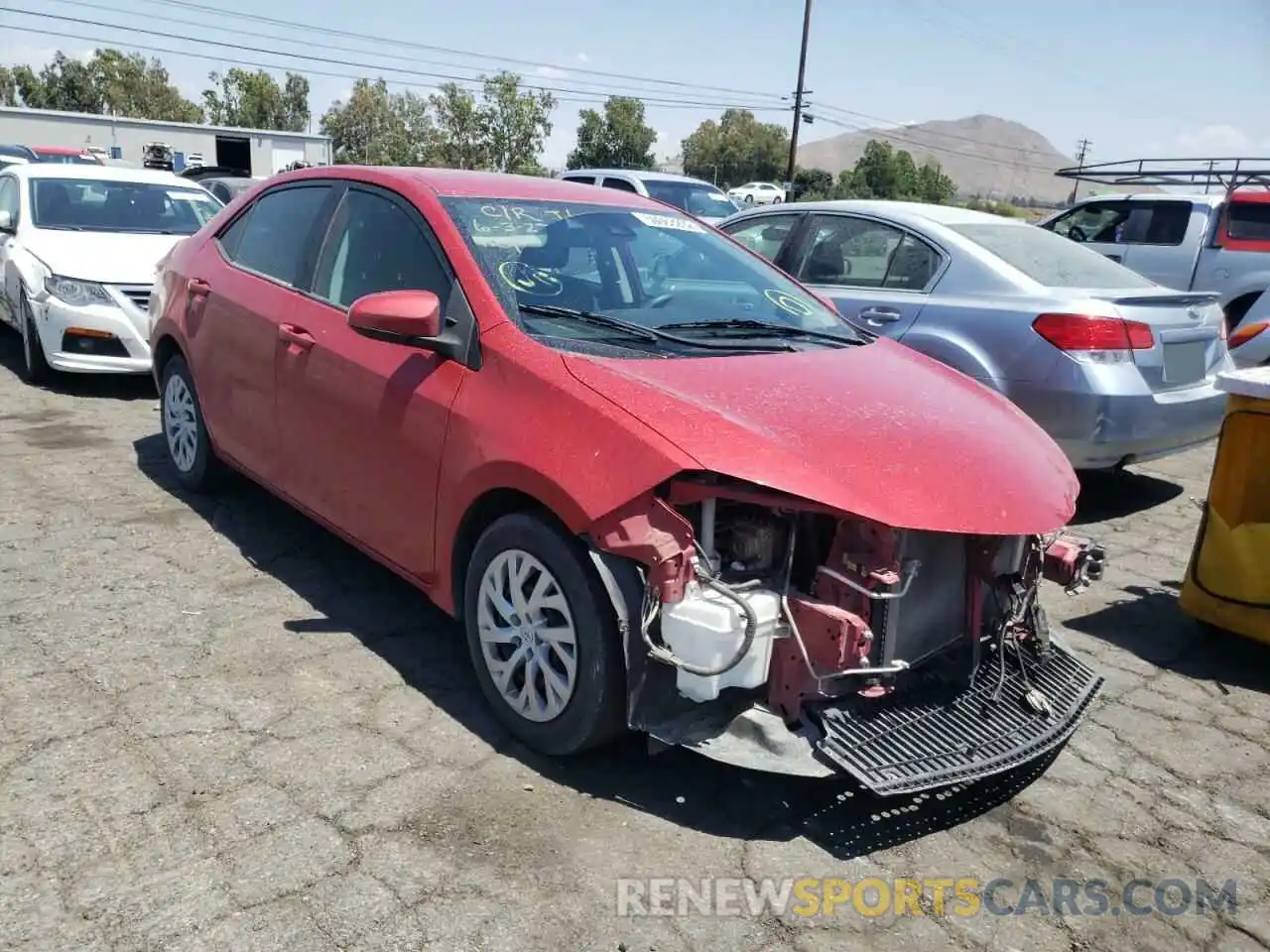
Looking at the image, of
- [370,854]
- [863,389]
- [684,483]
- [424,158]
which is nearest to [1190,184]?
[863,389]

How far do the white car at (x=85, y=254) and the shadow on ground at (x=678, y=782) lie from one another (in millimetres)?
3618

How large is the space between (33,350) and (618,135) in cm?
6813

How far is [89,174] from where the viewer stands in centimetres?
854

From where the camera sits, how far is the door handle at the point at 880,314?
6000 millimetres

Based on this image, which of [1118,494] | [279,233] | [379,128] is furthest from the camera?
[379,128]

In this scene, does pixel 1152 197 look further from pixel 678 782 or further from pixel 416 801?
pixel 416 801

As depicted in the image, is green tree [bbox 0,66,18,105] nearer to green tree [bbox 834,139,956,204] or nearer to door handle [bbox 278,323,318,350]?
green tree [bbox 834,139,956,204]

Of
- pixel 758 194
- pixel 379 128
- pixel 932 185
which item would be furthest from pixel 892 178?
pixel 379 128

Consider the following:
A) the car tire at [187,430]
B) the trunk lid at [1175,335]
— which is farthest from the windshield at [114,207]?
the trunk lid at [1175,335]

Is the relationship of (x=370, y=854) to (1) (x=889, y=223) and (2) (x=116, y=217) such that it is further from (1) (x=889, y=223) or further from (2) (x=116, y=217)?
(2) (x=116, y=217)

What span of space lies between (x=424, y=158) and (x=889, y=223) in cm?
6690

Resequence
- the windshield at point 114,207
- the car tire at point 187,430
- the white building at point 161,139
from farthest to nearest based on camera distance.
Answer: the white building at point 161,139 < the windshield at point 114,207 < the car tire at point 187,430

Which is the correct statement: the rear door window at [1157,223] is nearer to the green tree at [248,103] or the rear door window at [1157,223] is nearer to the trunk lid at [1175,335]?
the trunk lid at [1175,335]

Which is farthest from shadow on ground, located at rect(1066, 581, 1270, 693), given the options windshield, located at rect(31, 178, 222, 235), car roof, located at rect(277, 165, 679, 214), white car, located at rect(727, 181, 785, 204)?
white car, located at rect(727, 181, 785, 204)
